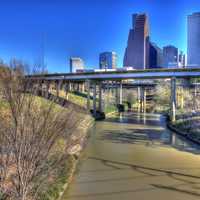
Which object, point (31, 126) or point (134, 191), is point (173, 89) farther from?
point (31, 126)

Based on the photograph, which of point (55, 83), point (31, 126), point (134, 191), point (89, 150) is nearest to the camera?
point (31, 126)

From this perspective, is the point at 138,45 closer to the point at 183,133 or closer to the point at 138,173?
the point at 183,133

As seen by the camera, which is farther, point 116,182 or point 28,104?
point 116,182

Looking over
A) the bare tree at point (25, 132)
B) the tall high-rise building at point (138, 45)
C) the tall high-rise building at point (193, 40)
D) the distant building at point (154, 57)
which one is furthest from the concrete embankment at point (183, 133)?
the distant building at point (154, 57)

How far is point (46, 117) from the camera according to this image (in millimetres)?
5965

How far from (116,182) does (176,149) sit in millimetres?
7714

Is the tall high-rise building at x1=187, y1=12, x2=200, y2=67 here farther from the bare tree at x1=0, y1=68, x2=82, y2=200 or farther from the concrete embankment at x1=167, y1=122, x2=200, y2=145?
the bare tree at x1=0, y1=68, x2=82, y2=200

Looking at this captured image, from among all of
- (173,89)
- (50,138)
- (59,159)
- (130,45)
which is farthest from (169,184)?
(130,45)

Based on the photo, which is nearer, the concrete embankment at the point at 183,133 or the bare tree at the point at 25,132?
the bare tree at the point at 25,132

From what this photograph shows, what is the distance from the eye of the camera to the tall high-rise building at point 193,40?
6333 cm

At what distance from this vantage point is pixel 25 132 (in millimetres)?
5773

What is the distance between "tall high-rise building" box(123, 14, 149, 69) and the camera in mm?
96562

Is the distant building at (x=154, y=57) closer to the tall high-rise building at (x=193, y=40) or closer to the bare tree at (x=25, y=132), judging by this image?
the tall high-rise building at (x=193, y=40)

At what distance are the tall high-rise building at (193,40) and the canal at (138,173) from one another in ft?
167
